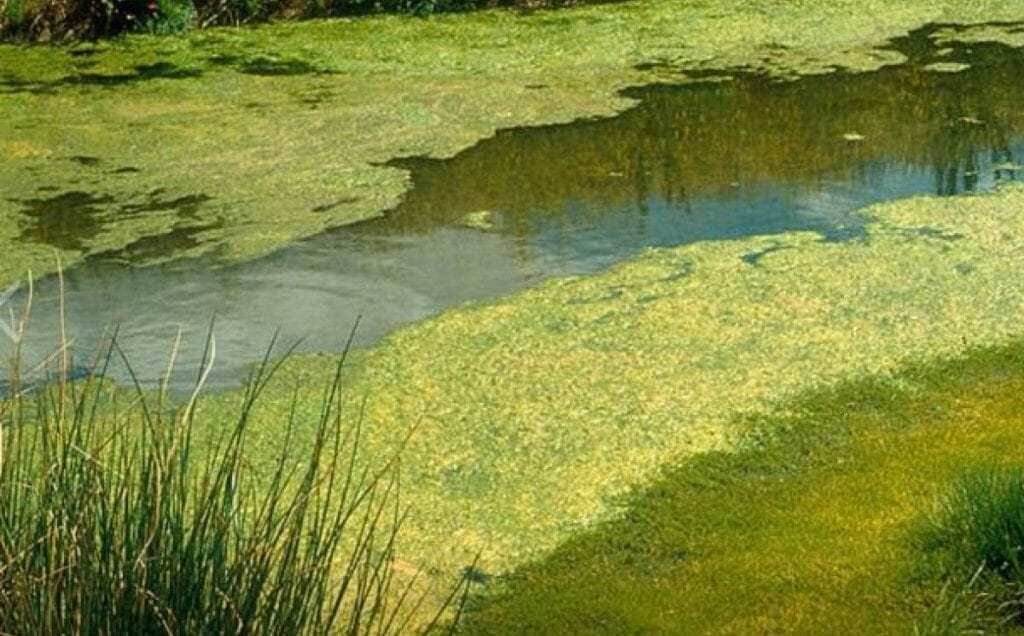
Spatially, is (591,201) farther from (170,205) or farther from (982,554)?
(982,554)

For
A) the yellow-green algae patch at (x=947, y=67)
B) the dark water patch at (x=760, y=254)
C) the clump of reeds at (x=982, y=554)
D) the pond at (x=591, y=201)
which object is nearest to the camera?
the clump of reeds at (x=982, y=554)

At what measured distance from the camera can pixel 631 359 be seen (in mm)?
4082

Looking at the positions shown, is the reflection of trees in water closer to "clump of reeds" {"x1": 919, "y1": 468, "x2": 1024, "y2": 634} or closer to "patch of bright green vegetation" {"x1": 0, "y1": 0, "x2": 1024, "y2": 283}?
"patch of bright green vegetation" {"x1": 0, "y1": 0, "x2": 1024, "y2": 283}

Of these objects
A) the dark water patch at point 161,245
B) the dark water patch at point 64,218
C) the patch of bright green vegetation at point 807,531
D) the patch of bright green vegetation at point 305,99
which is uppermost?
the patch of bright green vegetation at point 305,99

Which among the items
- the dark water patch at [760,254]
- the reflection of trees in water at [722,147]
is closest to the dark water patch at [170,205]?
the reflection of trees in water at [722,147]

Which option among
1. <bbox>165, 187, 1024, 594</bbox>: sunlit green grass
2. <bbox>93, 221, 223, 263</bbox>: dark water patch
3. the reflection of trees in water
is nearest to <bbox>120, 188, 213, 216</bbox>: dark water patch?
<bbox>93, 221, 223, 263</bbox>: dark water patch

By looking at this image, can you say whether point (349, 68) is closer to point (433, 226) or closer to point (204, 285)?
point (433, 226)

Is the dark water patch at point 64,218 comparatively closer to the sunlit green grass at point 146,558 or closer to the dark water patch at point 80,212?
the dark water patch at point 80,212

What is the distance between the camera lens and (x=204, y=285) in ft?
15.4

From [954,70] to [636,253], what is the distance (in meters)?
2.20

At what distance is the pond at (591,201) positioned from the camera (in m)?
4.50

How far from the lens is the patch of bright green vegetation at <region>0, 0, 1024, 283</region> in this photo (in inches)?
206

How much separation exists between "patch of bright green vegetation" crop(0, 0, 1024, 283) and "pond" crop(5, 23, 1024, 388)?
16 cm

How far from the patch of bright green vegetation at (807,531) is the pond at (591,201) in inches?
41.5
